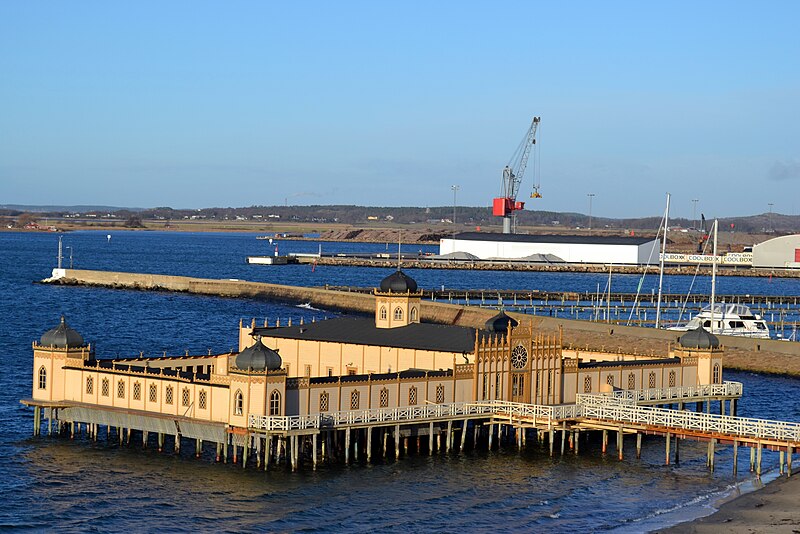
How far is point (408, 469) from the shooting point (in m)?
62.8

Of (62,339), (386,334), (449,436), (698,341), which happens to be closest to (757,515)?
(449,436)

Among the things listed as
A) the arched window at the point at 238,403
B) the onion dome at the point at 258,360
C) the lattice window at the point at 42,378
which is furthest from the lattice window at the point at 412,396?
the lattice window at the point at 42,378

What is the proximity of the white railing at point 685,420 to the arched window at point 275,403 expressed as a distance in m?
14.8

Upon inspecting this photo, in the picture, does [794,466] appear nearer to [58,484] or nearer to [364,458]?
[364,458]

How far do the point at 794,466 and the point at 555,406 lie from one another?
1065 centimetres

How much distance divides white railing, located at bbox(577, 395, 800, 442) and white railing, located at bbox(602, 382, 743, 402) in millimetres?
2721

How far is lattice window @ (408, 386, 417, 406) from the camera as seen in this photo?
66.3 m

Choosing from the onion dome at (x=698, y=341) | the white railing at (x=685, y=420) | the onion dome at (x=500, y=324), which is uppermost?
the onion dome at (x=500, y=324)

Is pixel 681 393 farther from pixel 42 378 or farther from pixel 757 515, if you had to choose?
pixel 42 378

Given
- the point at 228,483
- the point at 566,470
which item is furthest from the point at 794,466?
the point at 228,483

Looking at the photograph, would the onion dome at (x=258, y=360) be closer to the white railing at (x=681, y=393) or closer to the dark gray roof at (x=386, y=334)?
the dark gray roof at (x=386, y=334)

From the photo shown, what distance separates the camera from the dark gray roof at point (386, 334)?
238 ft

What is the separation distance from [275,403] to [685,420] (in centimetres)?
1772

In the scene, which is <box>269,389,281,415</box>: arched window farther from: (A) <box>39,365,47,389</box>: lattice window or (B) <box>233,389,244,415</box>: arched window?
(A) <box>39,365,47,389</box>: lattice window
